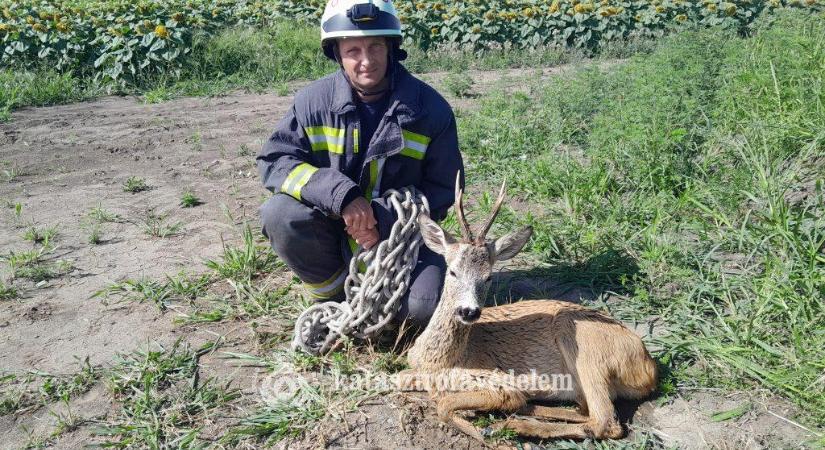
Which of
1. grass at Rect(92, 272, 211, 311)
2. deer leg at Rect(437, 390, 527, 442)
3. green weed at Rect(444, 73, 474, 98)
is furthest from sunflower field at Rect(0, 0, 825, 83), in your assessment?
deer leg at Rect(437, 390, 527, 442)

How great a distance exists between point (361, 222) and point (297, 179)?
398 mm

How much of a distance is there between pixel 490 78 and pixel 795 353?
7011mm

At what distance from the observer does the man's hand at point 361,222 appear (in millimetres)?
3486

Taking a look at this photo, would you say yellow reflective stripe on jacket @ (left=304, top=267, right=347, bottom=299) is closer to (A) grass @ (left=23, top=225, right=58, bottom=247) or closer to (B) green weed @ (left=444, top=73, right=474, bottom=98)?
(A) grass @ (left=23, top=225, right=58, bottom=247)

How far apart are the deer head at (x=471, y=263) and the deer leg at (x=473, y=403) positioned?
1.20 feet

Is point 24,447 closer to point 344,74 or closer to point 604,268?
point 344,74

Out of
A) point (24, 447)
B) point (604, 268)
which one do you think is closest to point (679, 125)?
point (604, 268)

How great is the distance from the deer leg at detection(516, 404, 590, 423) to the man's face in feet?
5.77

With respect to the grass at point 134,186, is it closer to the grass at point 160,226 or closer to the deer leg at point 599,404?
the grass at point 160,226

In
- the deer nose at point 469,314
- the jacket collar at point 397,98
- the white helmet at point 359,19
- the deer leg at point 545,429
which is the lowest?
the deer leg at point 545,429

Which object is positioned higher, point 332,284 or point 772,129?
point 772,129

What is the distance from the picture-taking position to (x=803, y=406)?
3.05 metres

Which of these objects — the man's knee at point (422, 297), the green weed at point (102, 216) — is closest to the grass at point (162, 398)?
the man's knee at point (422, 297)

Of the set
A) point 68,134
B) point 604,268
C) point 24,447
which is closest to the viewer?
point 24,447
